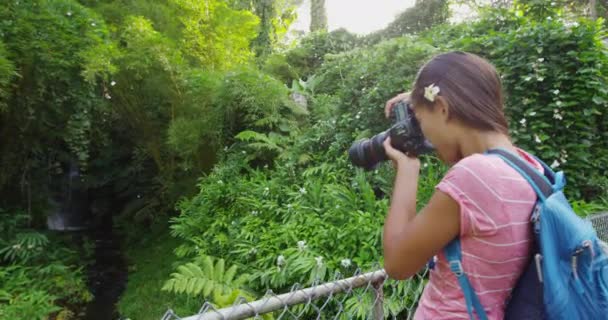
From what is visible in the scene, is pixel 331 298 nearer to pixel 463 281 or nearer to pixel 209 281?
pixel 463 281

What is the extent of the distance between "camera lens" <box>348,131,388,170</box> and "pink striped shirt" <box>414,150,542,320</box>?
355 mm

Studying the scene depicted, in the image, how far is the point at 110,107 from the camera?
7.98 m

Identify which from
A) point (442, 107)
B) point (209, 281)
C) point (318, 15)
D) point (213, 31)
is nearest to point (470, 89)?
point (442, 107)

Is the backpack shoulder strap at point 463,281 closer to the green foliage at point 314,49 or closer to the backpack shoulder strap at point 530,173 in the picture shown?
the backpack shoulder strap at point 530,173

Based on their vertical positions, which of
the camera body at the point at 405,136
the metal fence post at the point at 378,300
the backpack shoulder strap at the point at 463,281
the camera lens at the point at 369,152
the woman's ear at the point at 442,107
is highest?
the woman's ear at the point at 442,107

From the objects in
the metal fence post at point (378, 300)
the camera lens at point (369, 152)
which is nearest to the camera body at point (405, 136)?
the camera lens at point (369, 152)

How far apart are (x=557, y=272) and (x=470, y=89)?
1.41ft

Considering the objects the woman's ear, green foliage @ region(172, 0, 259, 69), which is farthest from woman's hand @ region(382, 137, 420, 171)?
green foliage @ region(172, 0, 259, 69)

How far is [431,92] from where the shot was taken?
1020 millimetres

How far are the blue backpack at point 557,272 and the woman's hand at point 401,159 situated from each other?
0.24 metres

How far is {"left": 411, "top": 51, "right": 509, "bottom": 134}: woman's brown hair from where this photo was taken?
100cm

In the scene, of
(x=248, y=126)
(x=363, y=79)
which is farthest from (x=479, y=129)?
(x=248, y=126)

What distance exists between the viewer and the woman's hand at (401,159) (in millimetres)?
1106

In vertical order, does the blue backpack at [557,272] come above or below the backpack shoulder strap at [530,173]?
below
